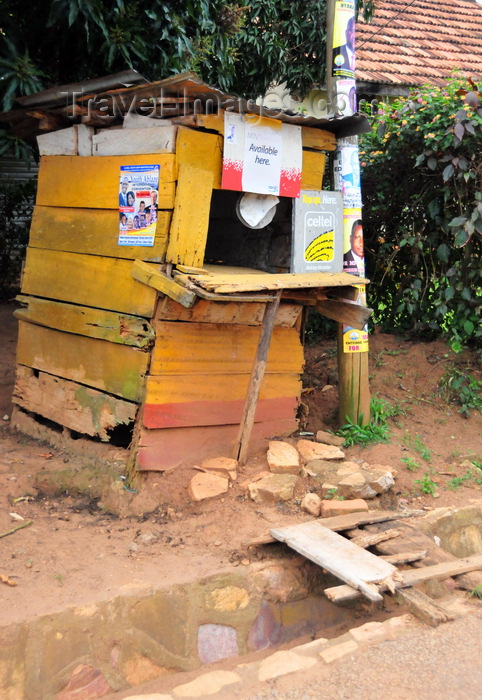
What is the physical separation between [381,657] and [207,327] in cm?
245

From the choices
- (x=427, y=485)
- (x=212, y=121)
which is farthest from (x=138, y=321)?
(x=427, y=485)

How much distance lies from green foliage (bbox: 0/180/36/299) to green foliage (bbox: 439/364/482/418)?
5604 mm

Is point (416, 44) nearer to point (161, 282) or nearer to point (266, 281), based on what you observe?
point (266, 281)

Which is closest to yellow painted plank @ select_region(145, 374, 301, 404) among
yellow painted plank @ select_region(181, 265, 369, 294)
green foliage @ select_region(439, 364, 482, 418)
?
yellow painted plank @ select_region(181, 265, 369, 294)

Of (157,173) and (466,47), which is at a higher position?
(466,47)

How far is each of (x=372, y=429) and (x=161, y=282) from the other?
2284mm

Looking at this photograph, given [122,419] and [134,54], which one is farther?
[134,54]

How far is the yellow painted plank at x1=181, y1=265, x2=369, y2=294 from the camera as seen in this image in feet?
13.8

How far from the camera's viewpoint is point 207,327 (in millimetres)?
4812

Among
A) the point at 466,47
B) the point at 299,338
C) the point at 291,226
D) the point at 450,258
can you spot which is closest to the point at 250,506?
the point at 299,338

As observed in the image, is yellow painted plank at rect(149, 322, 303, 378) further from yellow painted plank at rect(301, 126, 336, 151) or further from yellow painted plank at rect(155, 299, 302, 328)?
yellow painted plank at rect(301, 126, 336, 151)

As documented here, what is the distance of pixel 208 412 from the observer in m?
4.92

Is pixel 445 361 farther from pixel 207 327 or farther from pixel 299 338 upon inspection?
pixel 207 327

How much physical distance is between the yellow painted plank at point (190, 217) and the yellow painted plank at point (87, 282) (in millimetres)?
342
